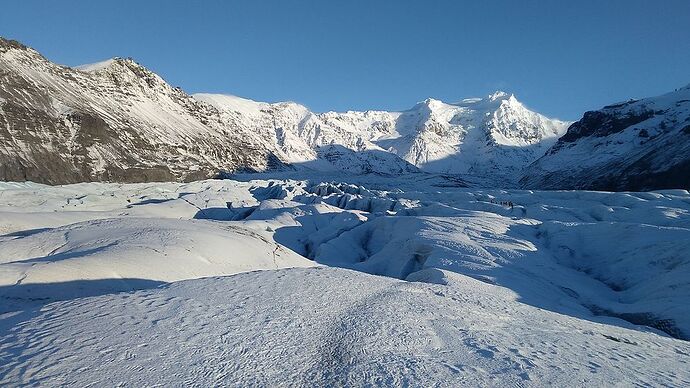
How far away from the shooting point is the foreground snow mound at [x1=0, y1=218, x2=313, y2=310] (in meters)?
10.4

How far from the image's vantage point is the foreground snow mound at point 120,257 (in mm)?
10438

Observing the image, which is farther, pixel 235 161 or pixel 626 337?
pixel 235 161

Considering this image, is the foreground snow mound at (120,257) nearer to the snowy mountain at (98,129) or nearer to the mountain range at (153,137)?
the snowy mountain at (98,129)

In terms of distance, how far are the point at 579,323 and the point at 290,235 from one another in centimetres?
2562

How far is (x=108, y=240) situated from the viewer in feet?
48.3

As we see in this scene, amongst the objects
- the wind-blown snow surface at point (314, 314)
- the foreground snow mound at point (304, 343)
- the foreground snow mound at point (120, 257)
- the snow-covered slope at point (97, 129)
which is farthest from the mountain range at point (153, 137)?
the foreground snow mound at point (304, 343)

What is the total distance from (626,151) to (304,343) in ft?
508

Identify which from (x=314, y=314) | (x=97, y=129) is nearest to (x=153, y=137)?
(x=97, y=129)

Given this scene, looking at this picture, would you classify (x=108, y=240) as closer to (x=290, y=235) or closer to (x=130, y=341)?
(x=130, y=341)

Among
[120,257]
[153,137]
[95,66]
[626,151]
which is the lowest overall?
[120,257]

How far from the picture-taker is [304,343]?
23.5 feet

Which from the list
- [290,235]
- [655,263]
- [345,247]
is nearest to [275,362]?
[655,263]

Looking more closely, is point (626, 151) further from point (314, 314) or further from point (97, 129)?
point (314, 314)

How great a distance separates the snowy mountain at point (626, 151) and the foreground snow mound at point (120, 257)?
93326 mm
